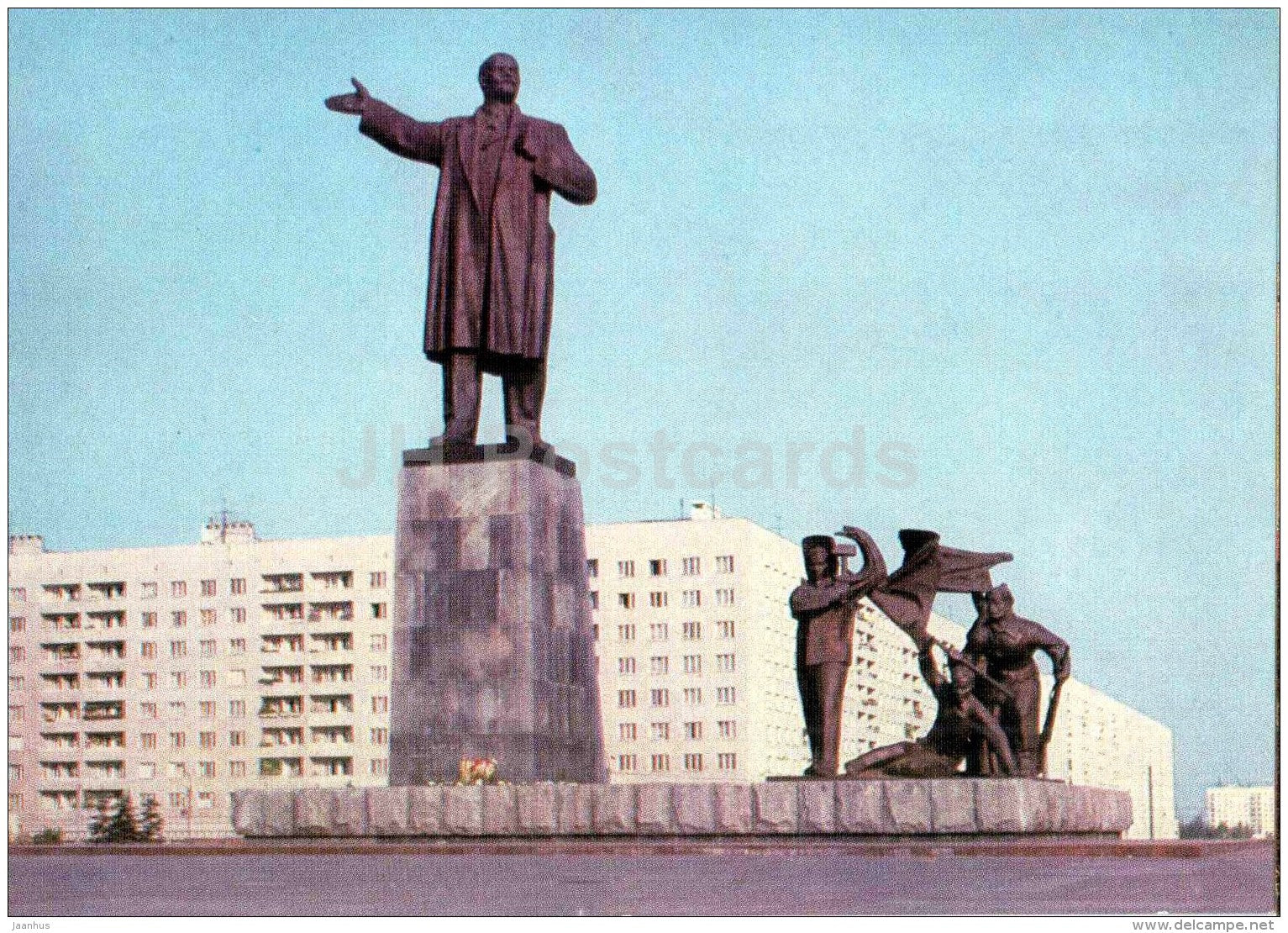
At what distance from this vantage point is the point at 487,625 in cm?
2005

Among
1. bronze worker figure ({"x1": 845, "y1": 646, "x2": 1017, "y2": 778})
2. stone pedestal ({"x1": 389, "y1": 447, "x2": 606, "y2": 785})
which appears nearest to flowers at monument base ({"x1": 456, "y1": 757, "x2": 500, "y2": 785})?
stone pedestal ({"x1": 389, "y1": 447, "x2": 606, "y2": 785})

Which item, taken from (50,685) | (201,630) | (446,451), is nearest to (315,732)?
(201,630)

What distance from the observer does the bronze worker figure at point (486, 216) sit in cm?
2072

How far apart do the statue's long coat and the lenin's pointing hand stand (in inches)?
3.1

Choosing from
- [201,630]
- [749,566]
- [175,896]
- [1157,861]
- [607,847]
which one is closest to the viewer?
[175,896]

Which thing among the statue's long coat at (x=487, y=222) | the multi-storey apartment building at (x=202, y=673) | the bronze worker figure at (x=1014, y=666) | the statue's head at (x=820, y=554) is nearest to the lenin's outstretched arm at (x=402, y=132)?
the statue's long coat at (x=487, y=222)

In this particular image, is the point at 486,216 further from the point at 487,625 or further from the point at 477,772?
the point at 477,772

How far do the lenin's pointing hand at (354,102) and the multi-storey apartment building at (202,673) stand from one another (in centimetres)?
7071

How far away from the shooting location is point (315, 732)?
93500 mm

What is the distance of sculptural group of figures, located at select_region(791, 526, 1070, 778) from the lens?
1923cm

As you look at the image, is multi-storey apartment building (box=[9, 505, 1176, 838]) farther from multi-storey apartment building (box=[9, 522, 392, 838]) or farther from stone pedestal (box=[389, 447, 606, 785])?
stone pedestal (box=[389, 447, 606, 785])

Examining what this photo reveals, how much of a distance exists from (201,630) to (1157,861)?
80.0 meters

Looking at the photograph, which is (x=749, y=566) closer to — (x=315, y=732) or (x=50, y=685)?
(x=315, y=732)

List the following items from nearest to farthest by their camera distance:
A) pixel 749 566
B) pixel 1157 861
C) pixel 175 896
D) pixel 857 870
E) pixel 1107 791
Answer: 1. pixel 175 896
2. pixel 857 870
3. pixel 1157 861
4. pixel 1107 791
5. pixel 749 566
